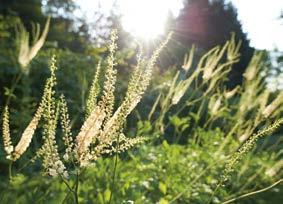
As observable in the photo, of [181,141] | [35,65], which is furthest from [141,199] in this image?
[181,141]

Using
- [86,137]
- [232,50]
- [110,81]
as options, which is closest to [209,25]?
[232,50]

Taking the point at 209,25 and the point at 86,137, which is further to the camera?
the point at 209,25

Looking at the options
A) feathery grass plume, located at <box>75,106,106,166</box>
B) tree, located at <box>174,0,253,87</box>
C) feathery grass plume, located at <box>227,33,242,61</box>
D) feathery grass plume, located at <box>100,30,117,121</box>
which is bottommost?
feathery grass plume, located at <box>75,106,106,166</box>

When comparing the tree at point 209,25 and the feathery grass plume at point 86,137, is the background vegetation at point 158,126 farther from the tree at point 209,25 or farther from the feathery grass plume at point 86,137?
the tree at point 209,25

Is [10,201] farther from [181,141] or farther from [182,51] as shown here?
[182,51]

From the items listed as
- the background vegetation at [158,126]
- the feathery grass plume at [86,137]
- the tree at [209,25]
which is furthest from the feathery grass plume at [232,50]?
the tree at [209,25]

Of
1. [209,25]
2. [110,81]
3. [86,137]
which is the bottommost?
[86,137]

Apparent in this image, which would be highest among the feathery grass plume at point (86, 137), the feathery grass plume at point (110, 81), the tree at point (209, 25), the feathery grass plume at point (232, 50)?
the tree at point (209, 25)

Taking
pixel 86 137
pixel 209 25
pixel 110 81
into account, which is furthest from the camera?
pixel 209 25

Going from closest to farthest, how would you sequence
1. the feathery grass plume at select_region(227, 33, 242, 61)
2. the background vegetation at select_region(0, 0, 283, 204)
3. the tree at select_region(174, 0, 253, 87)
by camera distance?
the background vegetation at select_region(0, 0, 283, 204), the feathery grass plume at select_region(227, 33, 242, 61), the tree at select_region(174, 0, 253, 87)

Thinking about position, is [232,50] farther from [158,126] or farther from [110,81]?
[110,81]

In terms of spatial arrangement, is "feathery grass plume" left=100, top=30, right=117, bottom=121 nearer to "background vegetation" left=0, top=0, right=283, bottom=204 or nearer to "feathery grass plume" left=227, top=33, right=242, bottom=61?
"background vegetation" left=0, top=0, right=283, bottom=204

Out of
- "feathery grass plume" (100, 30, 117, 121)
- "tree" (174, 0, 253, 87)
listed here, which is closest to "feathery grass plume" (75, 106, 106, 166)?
"feathery grass plume" (100, 30, 117, 121)

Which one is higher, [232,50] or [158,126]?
[232,50]
